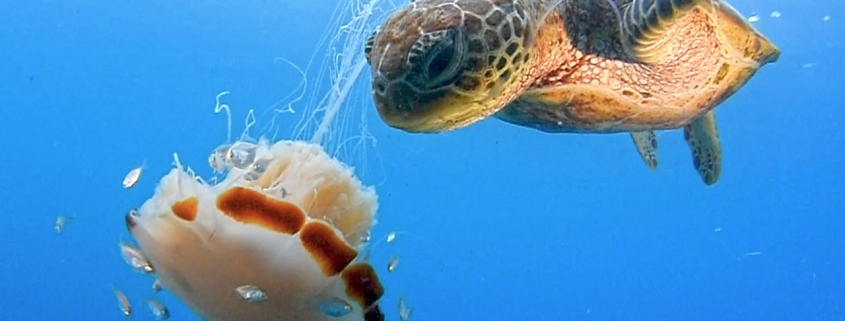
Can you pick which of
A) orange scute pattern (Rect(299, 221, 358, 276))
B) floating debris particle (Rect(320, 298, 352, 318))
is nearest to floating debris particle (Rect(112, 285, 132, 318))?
floating debris particle (Rect(320, 298, 352, 318))

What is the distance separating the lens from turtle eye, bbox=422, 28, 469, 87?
201 cm

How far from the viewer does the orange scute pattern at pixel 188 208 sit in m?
1.93

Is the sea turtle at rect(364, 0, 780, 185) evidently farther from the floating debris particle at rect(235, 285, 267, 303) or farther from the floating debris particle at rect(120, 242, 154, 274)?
the floating debris particle at rect(120, 242, 154, 274)

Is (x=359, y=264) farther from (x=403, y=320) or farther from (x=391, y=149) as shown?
(x=391, y=149)

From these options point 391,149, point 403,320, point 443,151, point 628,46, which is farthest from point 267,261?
point 443,151

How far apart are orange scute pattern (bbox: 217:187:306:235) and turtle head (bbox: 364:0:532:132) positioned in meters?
0.42

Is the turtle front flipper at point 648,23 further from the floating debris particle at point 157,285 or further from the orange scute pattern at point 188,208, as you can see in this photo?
the floating debris particle at point 157,285

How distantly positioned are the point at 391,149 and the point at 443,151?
248 centimetres

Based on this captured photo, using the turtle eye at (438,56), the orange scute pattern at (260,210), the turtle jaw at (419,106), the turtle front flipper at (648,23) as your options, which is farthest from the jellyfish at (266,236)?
the turtle front flipper at (648,23)

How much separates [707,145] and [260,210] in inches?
126

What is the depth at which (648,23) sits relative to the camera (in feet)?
8.11

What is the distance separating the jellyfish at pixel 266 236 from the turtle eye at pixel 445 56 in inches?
15.8

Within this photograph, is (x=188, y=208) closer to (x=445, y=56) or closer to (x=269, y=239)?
(x=269, y=239)

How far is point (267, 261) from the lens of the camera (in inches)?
75.9
